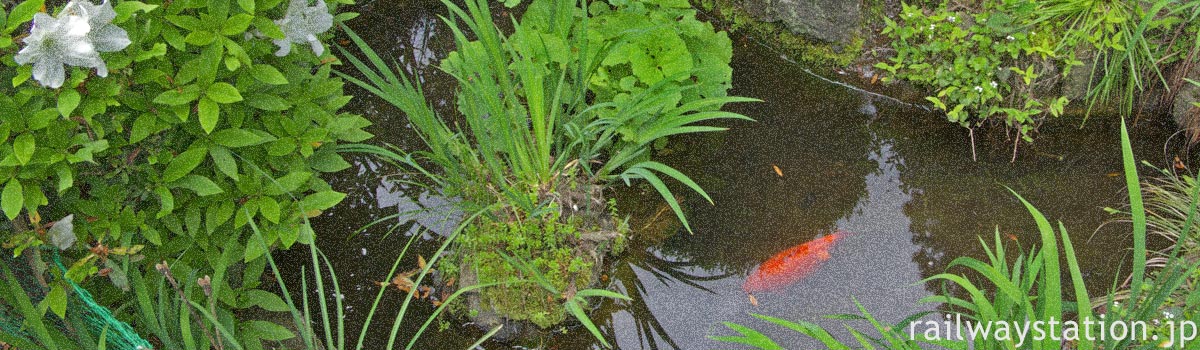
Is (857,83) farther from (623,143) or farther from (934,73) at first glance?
(623,143)

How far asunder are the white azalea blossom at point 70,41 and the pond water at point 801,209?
1135mm

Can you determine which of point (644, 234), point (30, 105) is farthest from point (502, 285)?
point (30, 105)

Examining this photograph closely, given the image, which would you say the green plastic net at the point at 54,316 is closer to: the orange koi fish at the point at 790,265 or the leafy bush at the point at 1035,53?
the orange koi fish at the point at 790,265

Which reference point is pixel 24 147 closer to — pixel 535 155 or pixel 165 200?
pixel 165 200

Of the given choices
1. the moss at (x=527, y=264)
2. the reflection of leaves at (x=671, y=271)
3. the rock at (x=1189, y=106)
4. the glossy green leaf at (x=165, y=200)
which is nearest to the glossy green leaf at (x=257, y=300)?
the glossy green leaf at (x=165, y=200)

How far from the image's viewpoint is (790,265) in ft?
8.95

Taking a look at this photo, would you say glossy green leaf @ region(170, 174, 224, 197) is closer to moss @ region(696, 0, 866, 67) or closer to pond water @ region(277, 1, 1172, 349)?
pond water @ region(277, 1, 1172, 349)

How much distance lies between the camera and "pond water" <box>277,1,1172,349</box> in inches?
103

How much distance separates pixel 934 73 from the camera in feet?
10.4

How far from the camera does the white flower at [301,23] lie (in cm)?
200

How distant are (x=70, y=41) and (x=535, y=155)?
1.29m

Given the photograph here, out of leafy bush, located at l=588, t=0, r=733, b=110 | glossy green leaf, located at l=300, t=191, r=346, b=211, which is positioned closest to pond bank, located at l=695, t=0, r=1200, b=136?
leafy bush, located at l=588, t=0, r=733, b=110

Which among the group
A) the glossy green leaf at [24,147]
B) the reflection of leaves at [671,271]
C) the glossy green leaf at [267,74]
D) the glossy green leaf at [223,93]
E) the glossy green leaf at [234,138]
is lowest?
the reflection of leaves at [671,271]

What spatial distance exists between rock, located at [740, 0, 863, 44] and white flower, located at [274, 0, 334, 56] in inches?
80.6
